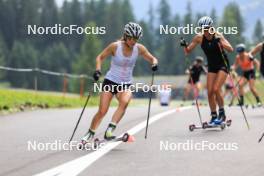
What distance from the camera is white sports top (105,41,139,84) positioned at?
971 centimetres

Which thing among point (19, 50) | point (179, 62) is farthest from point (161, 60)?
point (19, 50)

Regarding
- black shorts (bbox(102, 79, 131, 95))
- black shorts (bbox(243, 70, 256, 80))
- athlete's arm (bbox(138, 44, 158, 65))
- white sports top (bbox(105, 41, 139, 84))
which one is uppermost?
black shorts (bbox(243, 70, 256, 80))

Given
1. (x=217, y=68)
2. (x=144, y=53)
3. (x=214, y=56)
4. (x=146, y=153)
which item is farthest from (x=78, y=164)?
(x=217, y=68)

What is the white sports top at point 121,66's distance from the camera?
31.9ft

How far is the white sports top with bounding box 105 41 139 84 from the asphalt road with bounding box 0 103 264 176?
0.95 metres

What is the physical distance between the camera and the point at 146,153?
8.62 metres

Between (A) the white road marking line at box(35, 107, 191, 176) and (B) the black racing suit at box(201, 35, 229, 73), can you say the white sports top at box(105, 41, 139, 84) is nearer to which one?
(A) the white road marking line at box(35, 107, 191, 176)

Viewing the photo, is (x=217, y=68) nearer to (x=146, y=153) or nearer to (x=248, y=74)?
(x=146, y=153)

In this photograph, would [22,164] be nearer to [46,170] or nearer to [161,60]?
[46,170]

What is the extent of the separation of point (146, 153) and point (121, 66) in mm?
1671

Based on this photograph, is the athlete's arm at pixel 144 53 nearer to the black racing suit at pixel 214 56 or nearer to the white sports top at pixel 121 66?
the white sports top at pixel 121 66


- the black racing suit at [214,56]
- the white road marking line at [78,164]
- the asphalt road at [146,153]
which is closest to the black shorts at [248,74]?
the asphalt road at [146,153]

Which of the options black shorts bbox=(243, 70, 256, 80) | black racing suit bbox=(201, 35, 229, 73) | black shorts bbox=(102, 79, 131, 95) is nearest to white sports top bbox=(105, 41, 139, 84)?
black shorts bbox=(102, 79, 131, 95)

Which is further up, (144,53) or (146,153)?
(144,53)
